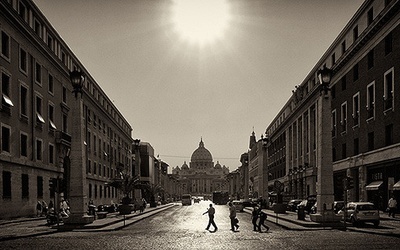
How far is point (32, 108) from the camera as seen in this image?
44.3m

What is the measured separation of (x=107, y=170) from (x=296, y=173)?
2818 cm

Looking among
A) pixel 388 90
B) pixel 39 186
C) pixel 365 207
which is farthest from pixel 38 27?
pixel 365 207

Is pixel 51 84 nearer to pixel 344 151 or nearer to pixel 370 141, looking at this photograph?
pixel 344 151

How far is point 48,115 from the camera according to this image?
49406 millimetres

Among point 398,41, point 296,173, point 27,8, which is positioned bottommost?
point 296,173

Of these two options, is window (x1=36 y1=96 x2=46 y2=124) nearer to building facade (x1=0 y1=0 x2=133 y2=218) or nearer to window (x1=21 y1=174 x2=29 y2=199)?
building facade (x1=0 y1=0 x2=133 y2=218)

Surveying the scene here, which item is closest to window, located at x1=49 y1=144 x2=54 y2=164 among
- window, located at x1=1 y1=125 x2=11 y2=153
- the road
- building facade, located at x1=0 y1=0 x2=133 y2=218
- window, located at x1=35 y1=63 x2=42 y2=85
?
building facade, located at x1=0 y1=0 x2=133 y2=218

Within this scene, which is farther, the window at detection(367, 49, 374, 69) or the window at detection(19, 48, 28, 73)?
the window at detection(367, 49, 374, 69)

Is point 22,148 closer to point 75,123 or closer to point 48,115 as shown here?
point 48,115

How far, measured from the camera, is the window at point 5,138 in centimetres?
3771

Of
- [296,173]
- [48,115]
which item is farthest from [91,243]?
[296,173]

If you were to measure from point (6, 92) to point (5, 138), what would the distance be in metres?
3.20

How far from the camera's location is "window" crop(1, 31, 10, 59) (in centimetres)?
3750

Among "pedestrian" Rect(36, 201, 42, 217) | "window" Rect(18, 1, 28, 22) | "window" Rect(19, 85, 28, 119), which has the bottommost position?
"pedestrian" Rect(36, 201, 42, 217)
